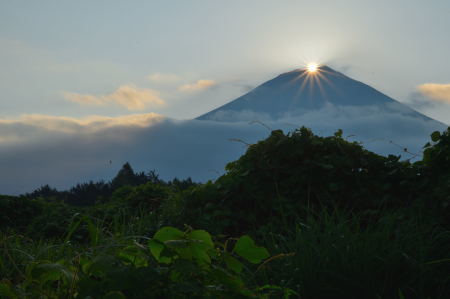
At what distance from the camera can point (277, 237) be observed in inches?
197

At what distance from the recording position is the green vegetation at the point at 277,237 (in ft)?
7.98

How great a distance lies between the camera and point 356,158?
20.9 feet

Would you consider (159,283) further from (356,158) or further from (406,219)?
(356,158)

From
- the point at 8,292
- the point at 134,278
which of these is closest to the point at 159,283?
the point at 134,278

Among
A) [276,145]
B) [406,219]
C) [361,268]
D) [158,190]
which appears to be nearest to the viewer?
[361,268]

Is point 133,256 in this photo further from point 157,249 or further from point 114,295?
point 114,295

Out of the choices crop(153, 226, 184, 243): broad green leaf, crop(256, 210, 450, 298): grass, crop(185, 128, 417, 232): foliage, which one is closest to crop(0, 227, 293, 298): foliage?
crop(153, 226, 184, 243): broad green leaf

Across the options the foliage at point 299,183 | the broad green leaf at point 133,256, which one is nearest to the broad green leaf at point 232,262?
the broad green leaf at point 133,256

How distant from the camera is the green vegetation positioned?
2.43m

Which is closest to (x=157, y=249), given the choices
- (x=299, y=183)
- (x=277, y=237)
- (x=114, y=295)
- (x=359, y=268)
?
(x=114, y=295)

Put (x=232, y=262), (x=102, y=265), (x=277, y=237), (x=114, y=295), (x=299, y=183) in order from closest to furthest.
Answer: (x=114, y=295) → (x=102, y=265) → (x=232, y=262) → (x=277, y=237) → (x=299, y=183)

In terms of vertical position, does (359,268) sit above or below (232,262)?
below

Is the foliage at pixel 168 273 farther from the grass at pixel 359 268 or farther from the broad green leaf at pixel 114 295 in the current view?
the grass at pixel 359 268

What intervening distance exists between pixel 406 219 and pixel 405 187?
3.09ft
